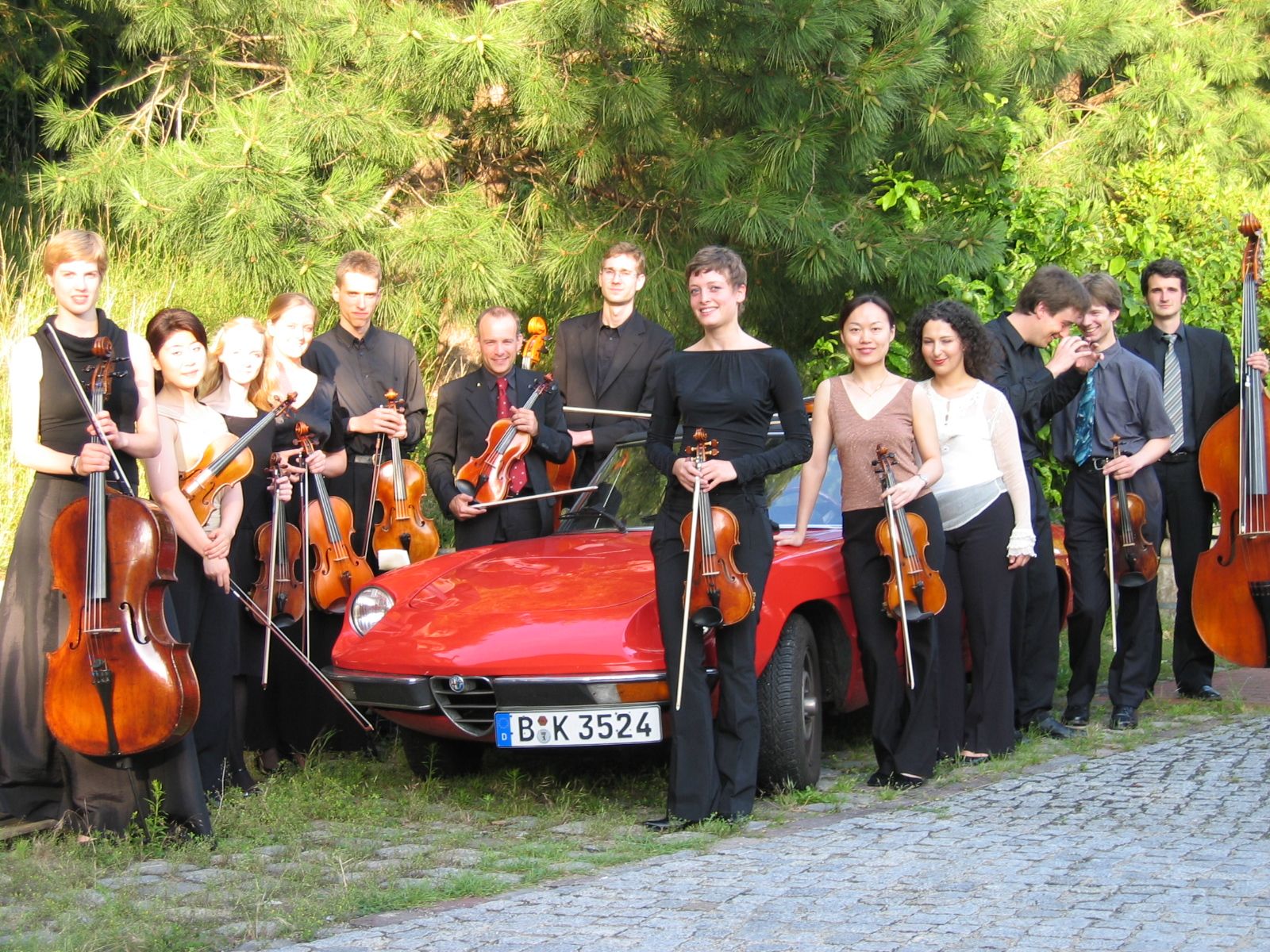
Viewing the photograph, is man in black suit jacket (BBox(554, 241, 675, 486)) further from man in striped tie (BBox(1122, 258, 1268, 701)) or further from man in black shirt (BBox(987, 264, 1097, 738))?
man in striped tie (BBox(1122, 258, 1268, 701))

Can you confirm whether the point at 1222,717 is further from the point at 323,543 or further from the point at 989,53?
the point at 989,53

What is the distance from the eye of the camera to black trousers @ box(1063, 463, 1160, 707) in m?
7.56

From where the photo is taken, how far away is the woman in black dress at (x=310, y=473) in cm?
689

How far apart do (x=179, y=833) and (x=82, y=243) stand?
6.48 feet

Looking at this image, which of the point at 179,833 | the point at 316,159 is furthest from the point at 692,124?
the point at 179,833

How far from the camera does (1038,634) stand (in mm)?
7441

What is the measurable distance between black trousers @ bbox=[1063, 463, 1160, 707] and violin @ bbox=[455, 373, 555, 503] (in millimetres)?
2573

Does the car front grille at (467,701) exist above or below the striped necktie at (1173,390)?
below

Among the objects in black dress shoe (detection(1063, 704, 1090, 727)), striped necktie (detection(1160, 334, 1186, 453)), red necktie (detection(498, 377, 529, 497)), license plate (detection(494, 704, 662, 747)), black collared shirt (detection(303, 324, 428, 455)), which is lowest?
black dress shoe (detection(1063, 704, 1090, 727))

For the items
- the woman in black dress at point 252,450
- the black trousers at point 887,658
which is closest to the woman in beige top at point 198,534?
the woman in black dress at point 252,450

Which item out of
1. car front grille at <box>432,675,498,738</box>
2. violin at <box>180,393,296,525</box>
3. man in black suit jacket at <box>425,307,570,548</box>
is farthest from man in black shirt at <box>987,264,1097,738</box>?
violin at <box>180,393,296,525</box>

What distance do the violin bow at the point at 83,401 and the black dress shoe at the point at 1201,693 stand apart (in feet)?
17.8

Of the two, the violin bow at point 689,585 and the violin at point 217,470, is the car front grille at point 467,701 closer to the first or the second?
the violin bow at point 689,585

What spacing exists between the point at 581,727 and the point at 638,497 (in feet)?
5.82
